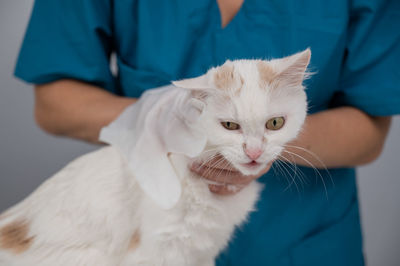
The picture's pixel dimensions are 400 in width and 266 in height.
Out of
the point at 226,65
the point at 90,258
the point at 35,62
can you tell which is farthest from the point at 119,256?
the point at 35,62

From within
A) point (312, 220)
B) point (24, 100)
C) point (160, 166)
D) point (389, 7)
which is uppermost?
point (389, 7)

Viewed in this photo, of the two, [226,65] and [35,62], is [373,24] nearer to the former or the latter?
[226,65]

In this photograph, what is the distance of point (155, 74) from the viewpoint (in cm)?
92

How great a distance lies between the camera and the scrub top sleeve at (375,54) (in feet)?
2.93

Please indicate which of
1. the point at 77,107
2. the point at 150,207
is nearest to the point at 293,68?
the point at 150,207

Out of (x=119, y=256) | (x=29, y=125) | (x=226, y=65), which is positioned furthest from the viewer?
(x=29, y=125)

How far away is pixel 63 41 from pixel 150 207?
1.78 ft

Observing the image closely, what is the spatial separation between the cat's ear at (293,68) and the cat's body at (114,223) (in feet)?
0.88

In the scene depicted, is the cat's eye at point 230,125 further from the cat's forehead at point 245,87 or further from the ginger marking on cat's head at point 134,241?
the ginger marking on cat's head at point 134,241

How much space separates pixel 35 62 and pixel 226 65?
23.6 inches

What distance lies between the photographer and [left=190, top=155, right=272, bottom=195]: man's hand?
0.69m

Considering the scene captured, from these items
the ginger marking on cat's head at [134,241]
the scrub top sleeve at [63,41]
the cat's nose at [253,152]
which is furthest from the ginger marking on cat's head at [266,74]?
the scrub top sleeve at [63,41]

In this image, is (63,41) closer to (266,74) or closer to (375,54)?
(266,74)

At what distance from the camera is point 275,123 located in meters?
0.62
